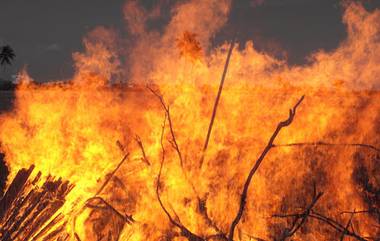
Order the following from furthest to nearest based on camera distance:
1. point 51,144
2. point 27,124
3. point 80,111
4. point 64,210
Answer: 1. point 80,111
2. point 27,124
3. point 51,144
4. point 64,210

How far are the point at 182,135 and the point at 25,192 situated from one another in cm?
290

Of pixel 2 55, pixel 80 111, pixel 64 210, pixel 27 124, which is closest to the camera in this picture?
pixel 64 210

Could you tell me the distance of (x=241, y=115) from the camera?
1076 centimetres

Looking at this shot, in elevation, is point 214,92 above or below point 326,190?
above

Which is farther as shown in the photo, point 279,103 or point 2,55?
point 2,55

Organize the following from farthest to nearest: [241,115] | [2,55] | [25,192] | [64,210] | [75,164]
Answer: [2,55]
[241,115]
[75,164]
[25,192]
[64,210]

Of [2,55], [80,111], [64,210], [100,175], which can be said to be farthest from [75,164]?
[2,55]

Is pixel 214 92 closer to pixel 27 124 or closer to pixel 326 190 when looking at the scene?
pixel 326 190

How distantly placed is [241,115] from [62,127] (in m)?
4.41

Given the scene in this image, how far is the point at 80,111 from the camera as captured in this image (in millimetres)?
9086

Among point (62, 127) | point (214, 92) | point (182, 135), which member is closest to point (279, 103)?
point (214, 92)

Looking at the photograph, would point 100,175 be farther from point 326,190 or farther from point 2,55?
point 2,55

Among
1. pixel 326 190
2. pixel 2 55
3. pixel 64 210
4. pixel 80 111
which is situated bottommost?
pixel 64 210

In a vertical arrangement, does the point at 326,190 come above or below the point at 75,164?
above
